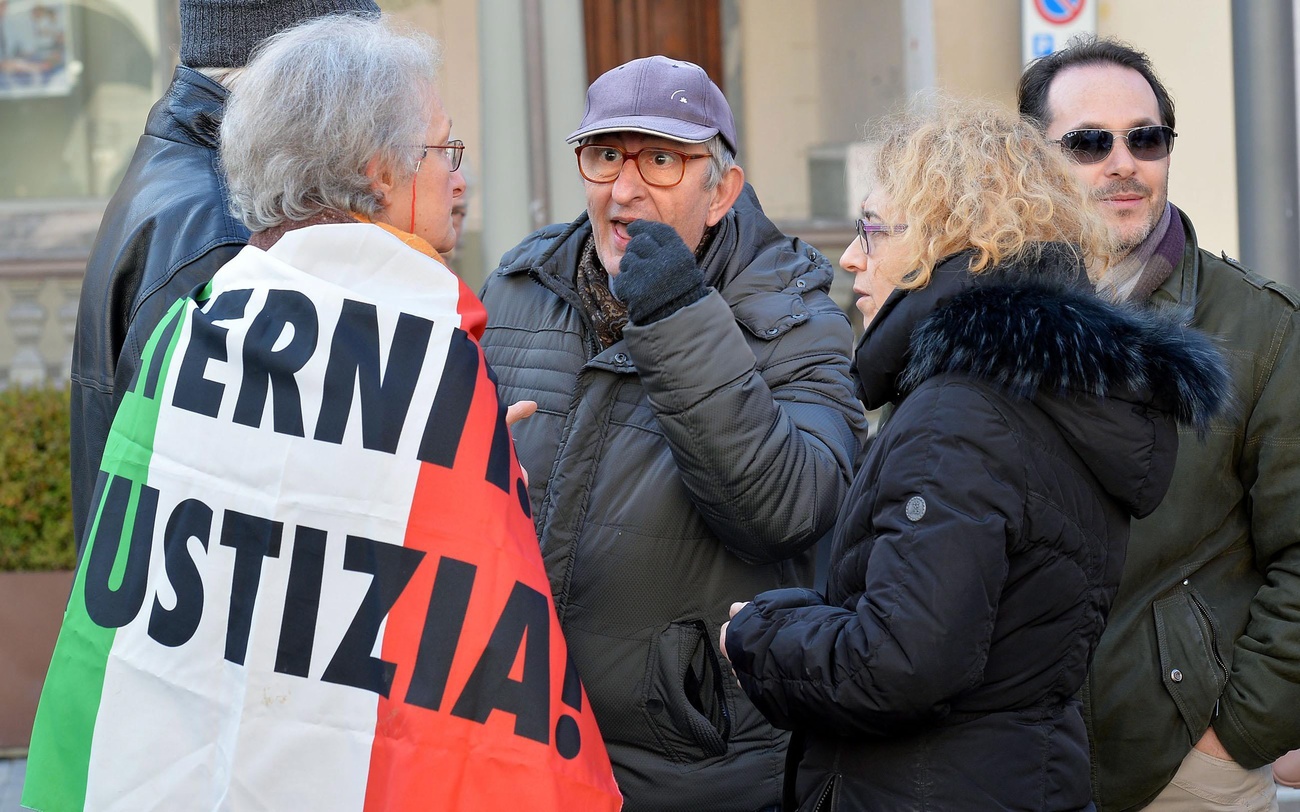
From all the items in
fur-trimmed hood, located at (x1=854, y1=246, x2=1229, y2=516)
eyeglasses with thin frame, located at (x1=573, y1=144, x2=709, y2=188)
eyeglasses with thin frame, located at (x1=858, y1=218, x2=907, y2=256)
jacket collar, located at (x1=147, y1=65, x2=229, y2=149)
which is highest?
jacket collar, located at (x1=147, y1=65, x2=229, y2=149)

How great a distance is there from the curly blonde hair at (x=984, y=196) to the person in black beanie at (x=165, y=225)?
1.15 meters

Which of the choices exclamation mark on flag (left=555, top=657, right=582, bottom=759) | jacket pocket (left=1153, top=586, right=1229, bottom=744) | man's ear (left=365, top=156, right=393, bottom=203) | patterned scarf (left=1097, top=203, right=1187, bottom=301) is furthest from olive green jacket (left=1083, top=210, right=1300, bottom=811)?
man's ear (left=365, top=156, right=393, bottom=203)

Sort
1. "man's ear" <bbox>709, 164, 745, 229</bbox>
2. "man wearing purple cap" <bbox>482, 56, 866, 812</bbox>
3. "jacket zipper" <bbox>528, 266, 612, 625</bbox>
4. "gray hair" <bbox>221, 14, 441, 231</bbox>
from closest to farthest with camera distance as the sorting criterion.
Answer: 1. "gray hair" <bbox>221, 14, 441, 231</bbox>
2. "man wearing purple cap" <bbox>482, 56, 866, 812</bbox>
3. "jacket zipper" <bbox>528, 266, 612, 625</bbox>
4. "man's ear" <bbox>709, 164, 745, 229</bbox>

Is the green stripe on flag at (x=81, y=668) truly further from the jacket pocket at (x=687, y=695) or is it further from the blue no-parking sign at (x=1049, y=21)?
the blue no-parking sign at (x=1049, y=21)

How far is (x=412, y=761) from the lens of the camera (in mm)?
1863

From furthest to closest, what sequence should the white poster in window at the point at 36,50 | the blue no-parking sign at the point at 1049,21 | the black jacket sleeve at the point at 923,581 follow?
the white poster in window at the point at 36,50 → the blue no-parking sign at the point at 1049,21 → the black jacket sleeve at the point at 923,581

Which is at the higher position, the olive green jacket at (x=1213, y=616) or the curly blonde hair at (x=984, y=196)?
the curly blonde hair at (x=984, y=196)

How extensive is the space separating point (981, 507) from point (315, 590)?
3.02 ft

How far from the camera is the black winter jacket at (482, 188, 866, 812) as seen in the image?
2227 mm

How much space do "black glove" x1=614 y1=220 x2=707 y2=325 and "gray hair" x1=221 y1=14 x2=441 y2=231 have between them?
391mm

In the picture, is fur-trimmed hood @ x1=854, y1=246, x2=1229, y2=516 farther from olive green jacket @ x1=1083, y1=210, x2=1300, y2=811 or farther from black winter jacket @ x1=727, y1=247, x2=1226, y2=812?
olive green jacket @ x1=1083, y1=210, x2=1300, y2=811

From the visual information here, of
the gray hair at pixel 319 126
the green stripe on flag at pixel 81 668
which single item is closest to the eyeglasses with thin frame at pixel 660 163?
the gray hair at pixel 319 126

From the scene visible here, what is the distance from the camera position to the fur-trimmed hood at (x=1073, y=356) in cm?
188

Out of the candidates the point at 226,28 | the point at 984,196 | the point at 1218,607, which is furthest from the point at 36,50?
the point at 1218,607
